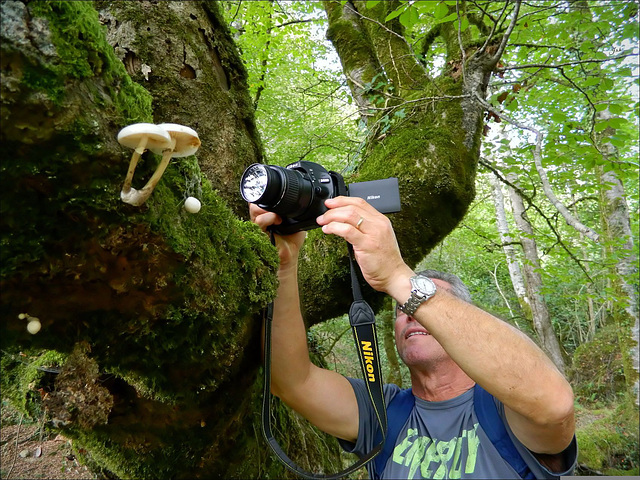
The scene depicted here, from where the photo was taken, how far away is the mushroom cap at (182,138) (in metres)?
0.68

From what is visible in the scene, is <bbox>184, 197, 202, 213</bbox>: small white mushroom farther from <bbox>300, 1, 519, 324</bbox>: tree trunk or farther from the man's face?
the man's face

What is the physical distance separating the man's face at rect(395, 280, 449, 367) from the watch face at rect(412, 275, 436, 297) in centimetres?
62

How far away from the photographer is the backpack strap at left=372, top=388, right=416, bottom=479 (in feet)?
6.04

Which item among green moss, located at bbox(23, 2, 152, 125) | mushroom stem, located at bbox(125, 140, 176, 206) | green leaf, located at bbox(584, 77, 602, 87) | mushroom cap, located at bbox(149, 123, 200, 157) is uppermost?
green leaf, located at bbox(584, 77, 602, 87)

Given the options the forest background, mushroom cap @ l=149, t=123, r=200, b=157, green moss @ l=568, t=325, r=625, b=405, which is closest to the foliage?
the forest background

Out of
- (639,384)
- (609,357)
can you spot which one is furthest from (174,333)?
(609,357)

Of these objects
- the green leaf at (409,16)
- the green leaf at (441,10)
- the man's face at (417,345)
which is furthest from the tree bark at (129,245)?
the green leaf at (441,10)

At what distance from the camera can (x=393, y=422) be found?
1.92m

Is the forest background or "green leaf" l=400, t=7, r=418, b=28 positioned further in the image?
"green leaf" l=400, t=7, r=418, b=28

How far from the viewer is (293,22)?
18.1 ft

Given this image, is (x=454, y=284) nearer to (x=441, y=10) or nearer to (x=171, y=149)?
(x=441, y=10)

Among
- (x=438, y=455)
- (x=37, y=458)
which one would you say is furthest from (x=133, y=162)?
(x=37, y=458)

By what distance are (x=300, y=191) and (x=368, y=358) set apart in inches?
28.4

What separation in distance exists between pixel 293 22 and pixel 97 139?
5.63m
